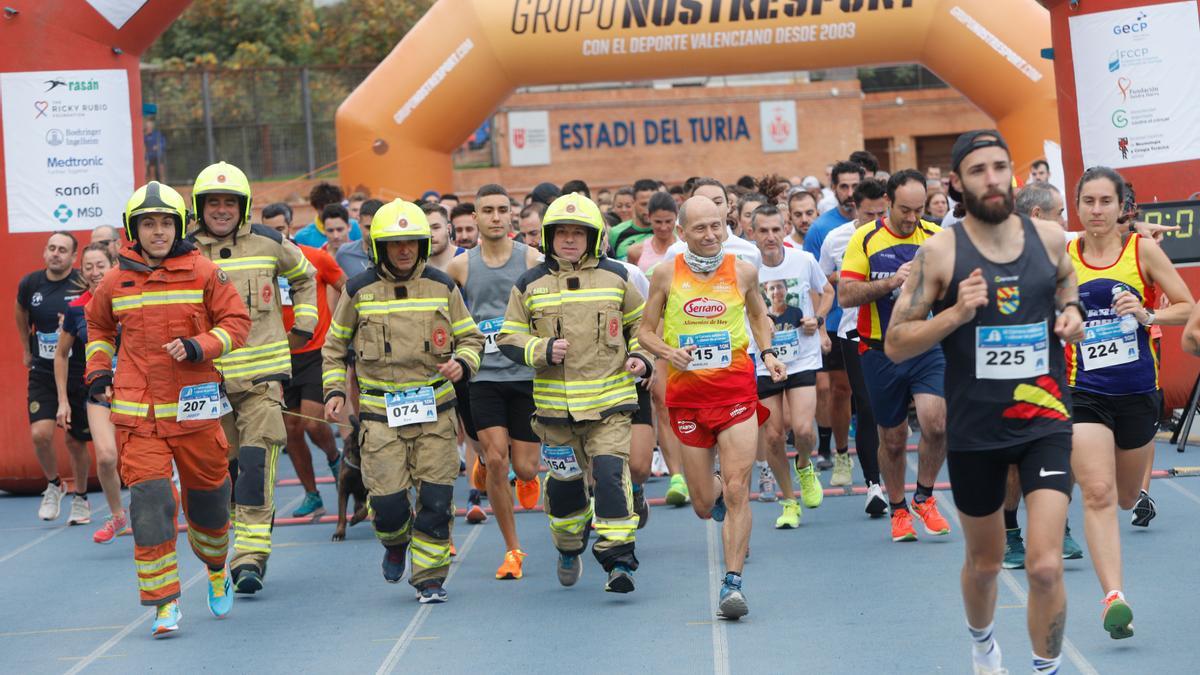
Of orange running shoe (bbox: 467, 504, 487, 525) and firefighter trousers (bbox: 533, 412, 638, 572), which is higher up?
firefighter trousers (bbox: 533, 412, 638, 572)

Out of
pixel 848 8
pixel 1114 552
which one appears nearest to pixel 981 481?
pixel 1114 552

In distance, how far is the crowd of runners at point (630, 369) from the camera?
554cm

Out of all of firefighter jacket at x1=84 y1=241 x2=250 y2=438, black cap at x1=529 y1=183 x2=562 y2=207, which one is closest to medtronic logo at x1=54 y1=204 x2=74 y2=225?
black cap at x1=529 y1=183 x2=562 y2=207

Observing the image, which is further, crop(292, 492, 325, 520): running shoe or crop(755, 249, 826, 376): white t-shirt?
crop(292, 492, 325, 520): running shoe

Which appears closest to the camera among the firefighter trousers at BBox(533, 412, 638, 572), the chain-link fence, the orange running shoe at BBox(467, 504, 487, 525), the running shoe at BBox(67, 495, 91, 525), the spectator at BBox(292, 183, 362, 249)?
the firefighter trousers at BBox(533, 412, 638, 572)

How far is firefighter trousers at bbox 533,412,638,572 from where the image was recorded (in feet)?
26.2

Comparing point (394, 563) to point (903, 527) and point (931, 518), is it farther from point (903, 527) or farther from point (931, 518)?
point (931, 518)

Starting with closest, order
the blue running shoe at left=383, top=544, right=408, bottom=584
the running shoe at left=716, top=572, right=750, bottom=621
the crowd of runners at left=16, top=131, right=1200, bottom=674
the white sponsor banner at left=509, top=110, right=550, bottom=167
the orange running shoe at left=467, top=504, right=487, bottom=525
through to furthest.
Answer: the crowd of runners at left=16, top=131, right=1200, bottom=674
the running shoe at left=716, top=572, right=750, bottom=621
the blue running shoe at left=383, top=544, right=408, bottom=584
the orange running shoe at left=467, top=504, right=487, bottom=525
the white sponsor banner at left=509, top=110, right=550, bottom=167

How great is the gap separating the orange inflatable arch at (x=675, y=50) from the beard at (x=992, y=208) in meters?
12.3

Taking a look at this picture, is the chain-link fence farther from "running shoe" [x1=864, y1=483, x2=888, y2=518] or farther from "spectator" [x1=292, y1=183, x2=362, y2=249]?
"running shoe" [x1=864, y1=483, x2=888, y2=518]

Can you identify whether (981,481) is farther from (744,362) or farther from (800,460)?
(800,460)

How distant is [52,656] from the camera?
7.55 m

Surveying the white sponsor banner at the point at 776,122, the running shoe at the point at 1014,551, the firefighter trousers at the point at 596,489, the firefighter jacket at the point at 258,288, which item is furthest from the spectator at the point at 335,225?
the white sponsor banner at the point at 776,122

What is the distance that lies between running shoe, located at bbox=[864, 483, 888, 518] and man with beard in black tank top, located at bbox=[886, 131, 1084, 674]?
Answer: 4.33 meters
